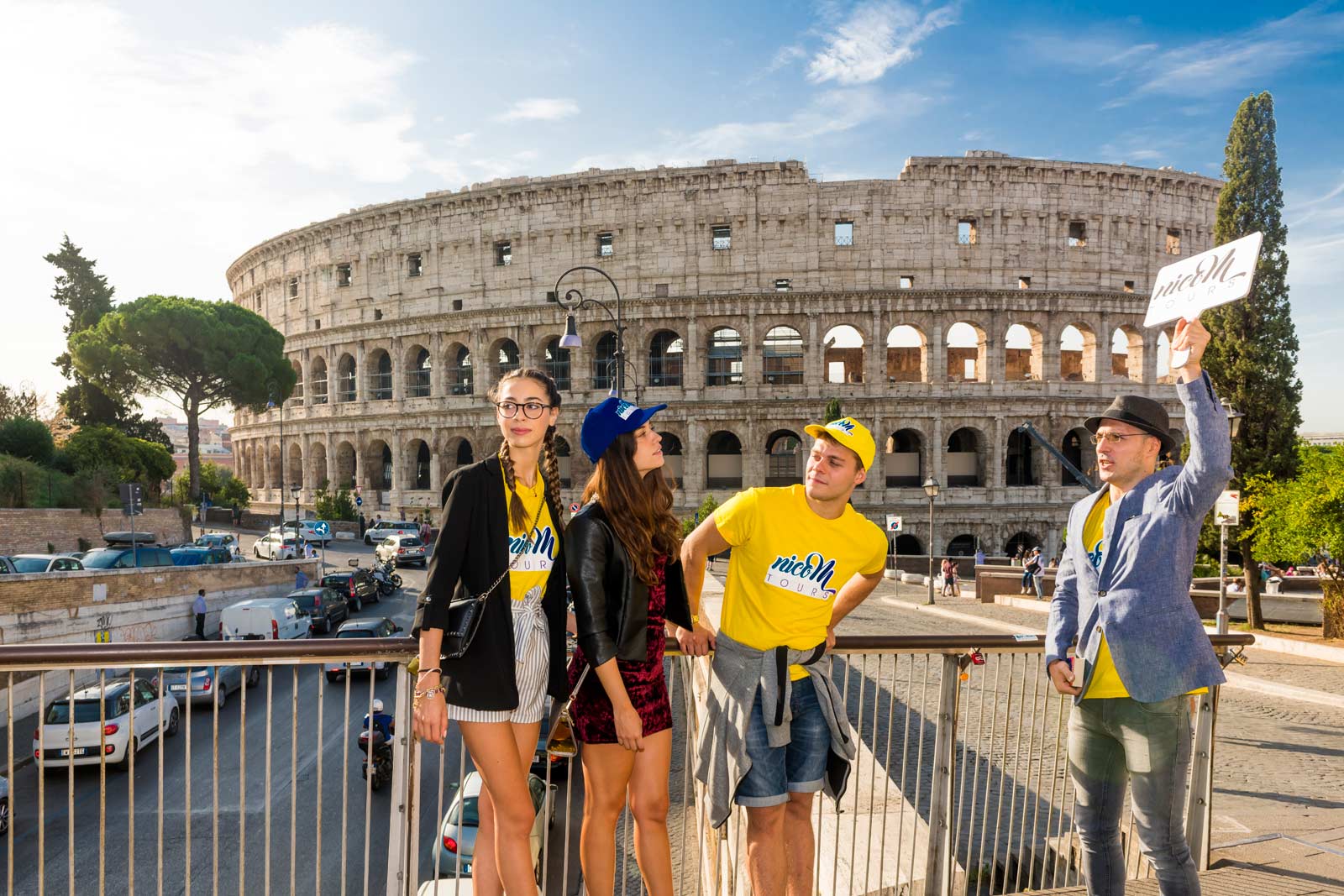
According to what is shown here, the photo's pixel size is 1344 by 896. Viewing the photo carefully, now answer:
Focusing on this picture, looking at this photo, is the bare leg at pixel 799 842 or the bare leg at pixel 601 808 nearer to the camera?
the bare leg at pixel 601 808

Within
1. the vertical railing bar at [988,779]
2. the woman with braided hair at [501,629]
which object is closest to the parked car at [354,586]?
the vertical railing bar at [988,779]

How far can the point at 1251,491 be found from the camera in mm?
17828

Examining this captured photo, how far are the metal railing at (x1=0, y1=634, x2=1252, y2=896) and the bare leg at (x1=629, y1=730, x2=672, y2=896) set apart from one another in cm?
18

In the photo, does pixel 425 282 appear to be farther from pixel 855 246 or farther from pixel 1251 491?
pixel 1251 491

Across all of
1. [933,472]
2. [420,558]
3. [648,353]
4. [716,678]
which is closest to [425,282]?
[648,353]

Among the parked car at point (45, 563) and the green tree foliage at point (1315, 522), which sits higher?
the green tree foliage at point (1315, 522)

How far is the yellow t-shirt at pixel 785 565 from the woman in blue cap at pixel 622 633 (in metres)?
0.26

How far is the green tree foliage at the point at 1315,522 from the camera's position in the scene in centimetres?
1462

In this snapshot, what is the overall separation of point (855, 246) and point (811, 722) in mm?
34212

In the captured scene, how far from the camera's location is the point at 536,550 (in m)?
2.99

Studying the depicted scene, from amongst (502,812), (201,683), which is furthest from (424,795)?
(502,812)

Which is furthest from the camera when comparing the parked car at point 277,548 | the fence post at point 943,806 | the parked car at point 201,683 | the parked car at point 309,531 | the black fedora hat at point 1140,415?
the parked car at point 309,531

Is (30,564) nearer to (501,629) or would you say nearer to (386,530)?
(386,530)

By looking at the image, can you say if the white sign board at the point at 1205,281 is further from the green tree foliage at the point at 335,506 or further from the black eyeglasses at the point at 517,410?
the green tree foliage at the point at 335,506
